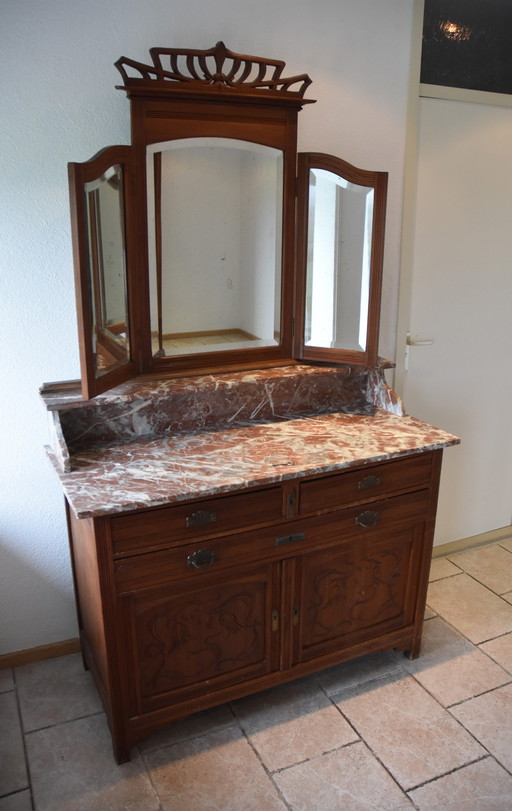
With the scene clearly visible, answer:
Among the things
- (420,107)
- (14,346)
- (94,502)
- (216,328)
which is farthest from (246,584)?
(420,107)

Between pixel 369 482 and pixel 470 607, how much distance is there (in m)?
1.03

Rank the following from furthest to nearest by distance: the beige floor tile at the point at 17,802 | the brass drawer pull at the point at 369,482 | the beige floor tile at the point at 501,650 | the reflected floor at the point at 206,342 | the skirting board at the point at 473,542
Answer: the skirting board at the point at 473,542 < the beige floor tile at the point at 501,650 < the reflected floor at the point at 206,342 < the brass drawer pull at the point at 369,482 < the beige floor tile at the point at 17,802

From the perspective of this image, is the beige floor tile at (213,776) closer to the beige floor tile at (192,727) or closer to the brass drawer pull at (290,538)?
the beige floor tile at (192,727)

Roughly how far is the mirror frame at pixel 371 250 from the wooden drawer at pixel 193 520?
642 millimetres

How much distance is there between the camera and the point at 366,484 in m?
1.92

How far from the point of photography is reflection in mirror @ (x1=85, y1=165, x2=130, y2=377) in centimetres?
169

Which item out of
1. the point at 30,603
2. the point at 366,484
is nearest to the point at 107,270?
the point at 366,484

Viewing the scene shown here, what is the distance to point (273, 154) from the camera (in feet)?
6.65

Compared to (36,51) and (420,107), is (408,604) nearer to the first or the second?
(420,107)

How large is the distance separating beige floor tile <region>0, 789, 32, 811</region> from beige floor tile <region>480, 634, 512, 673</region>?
63.3 inches

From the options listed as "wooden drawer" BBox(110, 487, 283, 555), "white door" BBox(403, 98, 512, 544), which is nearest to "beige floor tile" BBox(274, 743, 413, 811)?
"wooden drawer" BBox(110, 487, 283, 555)

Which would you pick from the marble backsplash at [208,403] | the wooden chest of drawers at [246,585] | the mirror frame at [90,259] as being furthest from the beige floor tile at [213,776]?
the mirror frame at [90,259]

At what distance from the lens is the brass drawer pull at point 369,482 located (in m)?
1.91

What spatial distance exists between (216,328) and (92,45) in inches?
36.2
